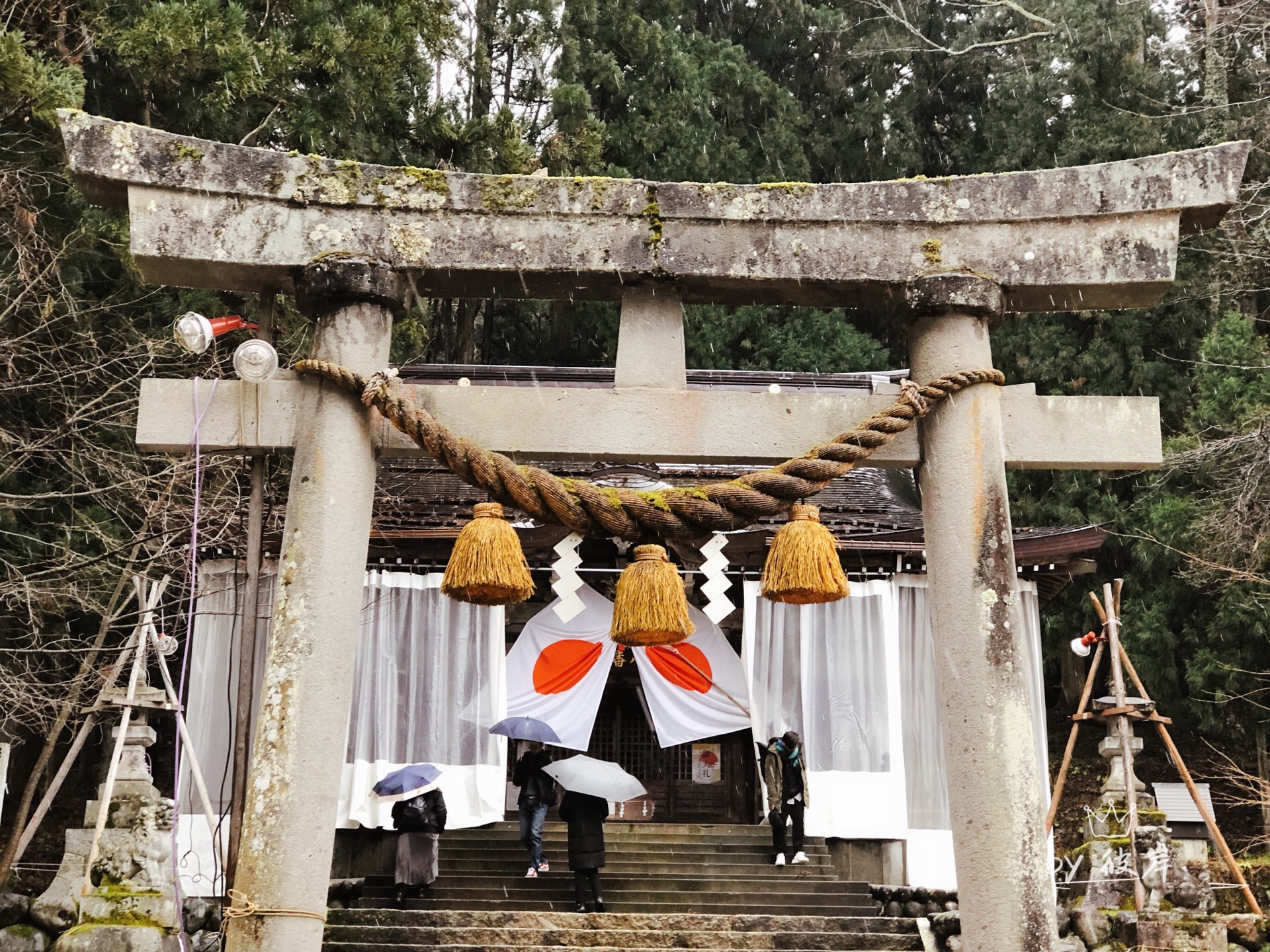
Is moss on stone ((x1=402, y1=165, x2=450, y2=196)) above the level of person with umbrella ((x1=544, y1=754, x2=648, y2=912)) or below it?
above

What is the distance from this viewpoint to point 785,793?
1130 cm

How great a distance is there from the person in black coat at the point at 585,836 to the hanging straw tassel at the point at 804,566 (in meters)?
5.49

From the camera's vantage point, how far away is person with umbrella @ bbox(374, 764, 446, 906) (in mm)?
10242

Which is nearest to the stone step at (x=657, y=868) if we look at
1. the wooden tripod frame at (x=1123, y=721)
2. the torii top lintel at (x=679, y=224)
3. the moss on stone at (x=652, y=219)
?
the wooden tripod frame at (x=1123, y=721)

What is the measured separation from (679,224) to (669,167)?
52.4ft

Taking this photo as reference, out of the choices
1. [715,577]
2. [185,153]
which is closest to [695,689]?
[715,577]

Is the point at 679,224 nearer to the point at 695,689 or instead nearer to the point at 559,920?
the point at 559,920

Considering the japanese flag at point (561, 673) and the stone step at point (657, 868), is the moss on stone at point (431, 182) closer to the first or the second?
the japanese flag at point (561, 673)

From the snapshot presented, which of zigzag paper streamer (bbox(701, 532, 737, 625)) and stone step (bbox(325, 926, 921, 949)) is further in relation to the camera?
stone step (bbox(325, 926, 921, 949))

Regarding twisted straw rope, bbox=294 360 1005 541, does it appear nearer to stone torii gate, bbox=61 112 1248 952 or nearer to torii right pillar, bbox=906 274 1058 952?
stone torii gate, bbox=61 112 1248 952

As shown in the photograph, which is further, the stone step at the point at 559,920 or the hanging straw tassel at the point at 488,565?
the stone step at the point at 559,920

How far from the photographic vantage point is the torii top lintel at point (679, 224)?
204 inches

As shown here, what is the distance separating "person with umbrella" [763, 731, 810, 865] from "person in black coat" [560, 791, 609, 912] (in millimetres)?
1901

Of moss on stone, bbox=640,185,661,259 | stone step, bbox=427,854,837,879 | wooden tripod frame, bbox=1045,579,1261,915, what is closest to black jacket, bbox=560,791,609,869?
stone step, bbox=427,854,837,879
